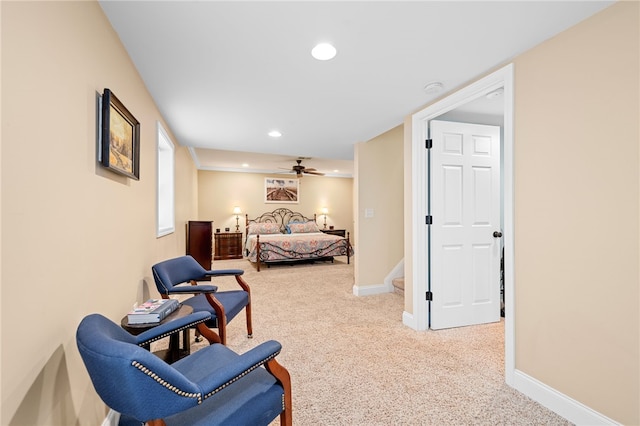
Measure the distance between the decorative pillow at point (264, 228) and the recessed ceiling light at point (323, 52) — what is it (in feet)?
19.1

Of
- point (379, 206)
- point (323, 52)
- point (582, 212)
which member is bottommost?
point (582, 212)

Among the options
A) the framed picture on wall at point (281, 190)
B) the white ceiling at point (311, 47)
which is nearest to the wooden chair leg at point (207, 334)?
the white ceiling at point (311, 47)

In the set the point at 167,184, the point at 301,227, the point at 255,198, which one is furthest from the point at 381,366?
the point at 255,198

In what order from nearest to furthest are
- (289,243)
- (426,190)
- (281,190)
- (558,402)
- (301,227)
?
(558,402) → (426,190) → (289,243) → (301,227) → (281,190)

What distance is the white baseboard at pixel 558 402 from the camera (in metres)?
1.55

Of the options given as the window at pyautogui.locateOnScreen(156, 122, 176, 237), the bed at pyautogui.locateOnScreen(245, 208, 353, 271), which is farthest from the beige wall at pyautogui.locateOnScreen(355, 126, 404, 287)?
the window at pyautogui.locateOnScreen(156, 122, 176, 237)

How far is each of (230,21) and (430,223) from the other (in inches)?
94.4

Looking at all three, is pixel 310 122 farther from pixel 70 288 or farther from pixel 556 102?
pixel 70 288

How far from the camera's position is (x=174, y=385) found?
94 cm

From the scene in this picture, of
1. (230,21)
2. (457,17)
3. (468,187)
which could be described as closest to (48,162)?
(230,21)

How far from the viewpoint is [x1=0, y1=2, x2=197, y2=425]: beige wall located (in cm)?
87

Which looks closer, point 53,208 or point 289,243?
point 53,208

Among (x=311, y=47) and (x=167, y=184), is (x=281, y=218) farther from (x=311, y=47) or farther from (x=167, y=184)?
(x=311, y=47)

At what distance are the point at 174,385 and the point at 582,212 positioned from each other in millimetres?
2117
